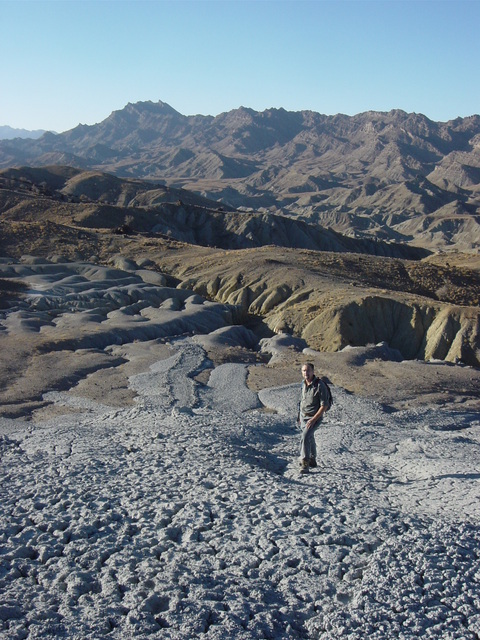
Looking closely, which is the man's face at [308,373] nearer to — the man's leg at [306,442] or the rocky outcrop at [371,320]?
the man's leg at [306,442]

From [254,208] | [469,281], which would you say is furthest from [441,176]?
[469,281]

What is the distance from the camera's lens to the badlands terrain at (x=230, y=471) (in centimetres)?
652

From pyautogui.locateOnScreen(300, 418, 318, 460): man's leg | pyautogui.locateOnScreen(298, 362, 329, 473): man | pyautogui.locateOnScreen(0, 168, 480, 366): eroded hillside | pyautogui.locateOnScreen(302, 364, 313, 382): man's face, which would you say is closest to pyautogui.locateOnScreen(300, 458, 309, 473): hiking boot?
pyautogui.locateOnScreen(300, 418, 318, 460): man's leg

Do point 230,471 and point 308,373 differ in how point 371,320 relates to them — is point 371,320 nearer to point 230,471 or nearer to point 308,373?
point 308,373

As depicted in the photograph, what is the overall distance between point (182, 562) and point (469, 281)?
3757 centimetres

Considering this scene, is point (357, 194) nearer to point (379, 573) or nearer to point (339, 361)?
point (339, 361)

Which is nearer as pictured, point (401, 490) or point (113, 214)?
point (401, 490)

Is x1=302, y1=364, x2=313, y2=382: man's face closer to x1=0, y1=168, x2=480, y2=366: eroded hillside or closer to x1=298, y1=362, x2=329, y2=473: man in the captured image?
x1=298, y1=362, x2=329, y2=473: man

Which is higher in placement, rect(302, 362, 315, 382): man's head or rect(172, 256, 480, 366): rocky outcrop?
rect(302, 362, 315, 382): man's head

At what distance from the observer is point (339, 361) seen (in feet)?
67.5

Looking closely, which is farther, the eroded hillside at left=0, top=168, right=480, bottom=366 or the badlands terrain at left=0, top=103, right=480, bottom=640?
the eroded hillside at left=0, top=168, right=480, bottom=366

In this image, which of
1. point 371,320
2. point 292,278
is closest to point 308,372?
point 371,320

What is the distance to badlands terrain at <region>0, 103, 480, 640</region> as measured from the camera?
257 inches

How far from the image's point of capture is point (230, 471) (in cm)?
1020
